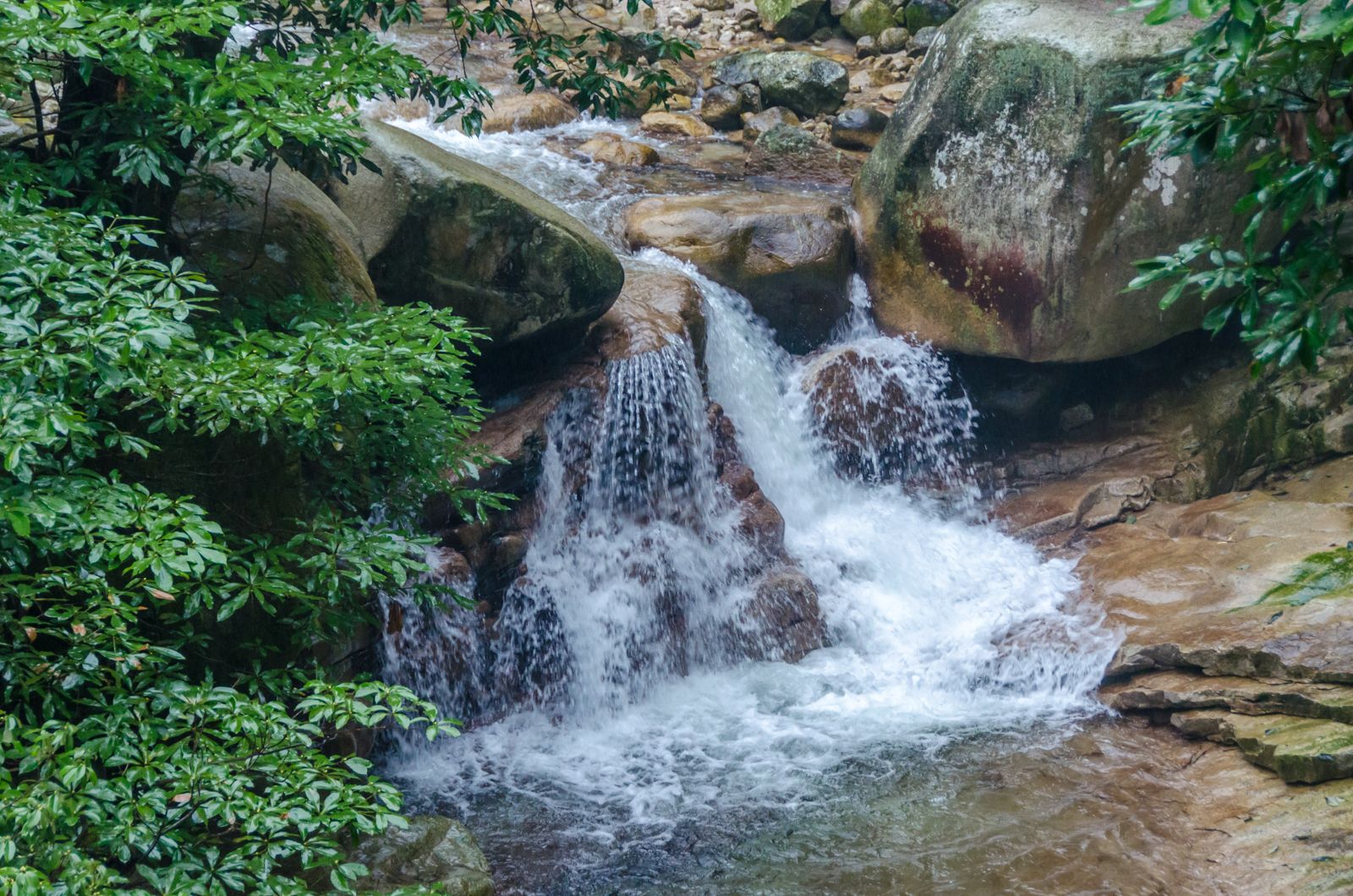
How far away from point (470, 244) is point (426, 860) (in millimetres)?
4034

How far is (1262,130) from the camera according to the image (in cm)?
266

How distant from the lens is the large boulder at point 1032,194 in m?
8.07

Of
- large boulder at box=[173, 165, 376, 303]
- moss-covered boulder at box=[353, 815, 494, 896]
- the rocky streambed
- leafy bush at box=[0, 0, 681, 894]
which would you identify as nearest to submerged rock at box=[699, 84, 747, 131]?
the rocky streambed

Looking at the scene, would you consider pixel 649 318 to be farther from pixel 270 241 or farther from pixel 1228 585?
pixel 1228 585

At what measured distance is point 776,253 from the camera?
9.27 meters

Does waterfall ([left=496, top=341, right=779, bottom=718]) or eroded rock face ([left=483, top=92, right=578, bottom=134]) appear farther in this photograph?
eroded rock face ([left=483, top=92, right=578, bottom=134])

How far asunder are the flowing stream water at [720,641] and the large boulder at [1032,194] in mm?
763

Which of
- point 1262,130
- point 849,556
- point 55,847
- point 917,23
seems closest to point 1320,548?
point 849,556

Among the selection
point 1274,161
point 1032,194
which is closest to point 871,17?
point 1032,194

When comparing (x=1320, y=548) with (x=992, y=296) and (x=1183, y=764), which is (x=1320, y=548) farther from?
(x=992, y=296)

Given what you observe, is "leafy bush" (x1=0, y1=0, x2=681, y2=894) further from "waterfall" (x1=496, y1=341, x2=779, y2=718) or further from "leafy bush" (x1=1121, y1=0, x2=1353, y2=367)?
"waterfall" (x1=496, y1=341, x2=779, y2=718)

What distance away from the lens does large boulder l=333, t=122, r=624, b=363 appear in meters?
6.96

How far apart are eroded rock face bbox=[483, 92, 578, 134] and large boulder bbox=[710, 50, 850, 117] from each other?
288 cm

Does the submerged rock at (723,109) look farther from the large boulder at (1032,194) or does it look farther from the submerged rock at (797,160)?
the large boulder at (1032,194)
